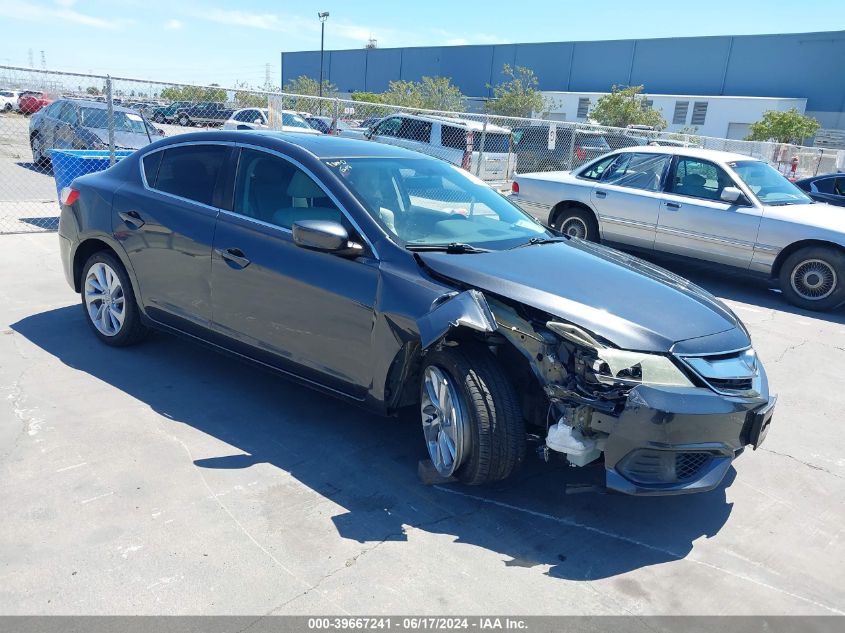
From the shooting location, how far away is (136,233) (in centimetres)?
466

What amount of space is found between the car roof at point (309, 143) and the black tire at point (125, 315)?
96cm

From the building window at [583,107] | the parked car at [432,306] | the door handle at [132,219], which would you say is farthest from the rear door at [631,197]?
the building window at [583,107]

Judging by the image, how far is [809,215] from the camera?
315 inches

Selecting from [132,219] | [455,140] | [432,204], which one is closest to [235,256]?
[132,219]

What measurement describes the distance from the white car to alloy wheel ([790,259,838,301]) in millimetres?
8733

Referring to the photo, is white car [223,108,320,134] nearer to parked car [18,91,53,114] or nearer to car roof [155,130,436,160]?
parked car [18,91,53,114]

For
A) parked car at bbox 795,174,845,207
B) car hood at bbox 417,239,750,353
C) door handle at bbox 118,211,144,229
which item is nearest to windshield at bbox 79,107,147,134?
door handle at bbox 118,211,144,229

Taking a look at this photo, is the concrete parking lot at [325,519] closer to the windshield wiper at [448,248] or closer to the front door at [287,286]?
the front door at [287,286]

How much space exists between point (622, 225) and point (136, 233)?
256 inches

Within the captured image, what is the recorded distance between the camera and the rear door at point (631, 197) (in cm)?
886

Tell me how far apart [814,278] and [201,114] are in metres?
14.1

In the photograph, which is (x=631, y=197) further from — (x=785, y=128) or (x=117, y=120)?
(x=785, y=128)

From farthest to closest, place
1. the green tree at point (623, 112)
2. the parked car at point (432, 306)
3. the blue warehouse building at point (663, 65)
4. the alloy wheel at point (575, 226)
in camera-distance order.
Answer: the blue warehouse building at point (663, 65)
the green tree at point (623, 112)
the alloy wheel at point (575, 226)
the parked car at point (432, 306)

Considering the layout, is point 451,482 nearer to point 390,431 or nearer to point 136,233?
point 390,431
